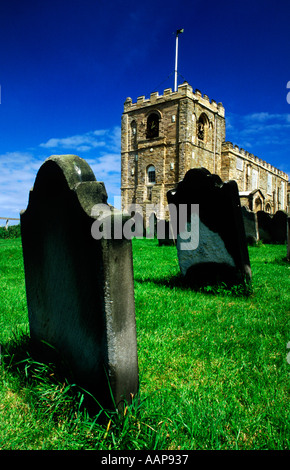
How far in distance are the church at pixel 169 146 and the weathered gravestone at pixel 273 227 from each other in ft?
39.2

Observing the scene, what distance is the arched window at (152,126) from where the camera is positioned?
2766 cm

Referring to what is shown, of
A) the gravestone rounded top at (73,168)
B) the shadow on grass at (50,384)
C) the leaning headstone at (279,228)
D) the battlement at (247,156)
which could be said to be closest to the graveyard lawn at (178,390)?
the shadow on grass at (50,384)

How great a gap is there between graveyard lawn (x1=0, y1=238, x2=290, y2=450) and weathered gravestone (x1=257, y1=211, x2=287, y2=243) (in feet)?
34.3

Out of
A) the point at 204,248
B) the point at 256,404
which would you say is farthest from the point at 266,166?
the point at 256,404

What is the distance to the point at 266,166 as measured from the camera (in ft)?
131

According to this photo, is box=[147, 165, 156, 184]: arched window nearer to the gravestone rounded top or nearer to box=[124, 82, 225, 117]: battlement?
box=[124, 82, 225, 117]: battlement

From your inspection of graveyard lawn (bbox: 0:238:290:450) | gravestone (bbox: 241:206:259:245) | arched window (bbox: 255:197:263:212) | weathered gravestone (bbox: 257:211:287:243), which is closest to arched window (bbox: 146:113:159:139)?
A: arched window (bbox: 255:197:263:212)

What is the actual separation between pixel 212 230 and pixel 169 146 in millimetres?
23641

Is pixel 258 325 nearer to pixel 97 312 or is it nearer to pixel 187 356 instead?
pixel 187 356

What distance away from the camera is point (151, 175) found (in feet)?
91.9

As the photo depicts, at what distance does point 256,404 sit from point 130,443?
812 millimetres

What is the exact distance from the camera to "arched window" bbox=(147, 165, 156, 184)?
27781 millimetres

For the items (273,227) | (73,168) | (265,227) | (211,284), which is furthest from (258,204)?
(73,168)

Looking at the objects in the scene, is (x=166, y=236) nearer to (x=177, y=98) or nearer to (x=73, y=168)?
(x=73, y=168)
